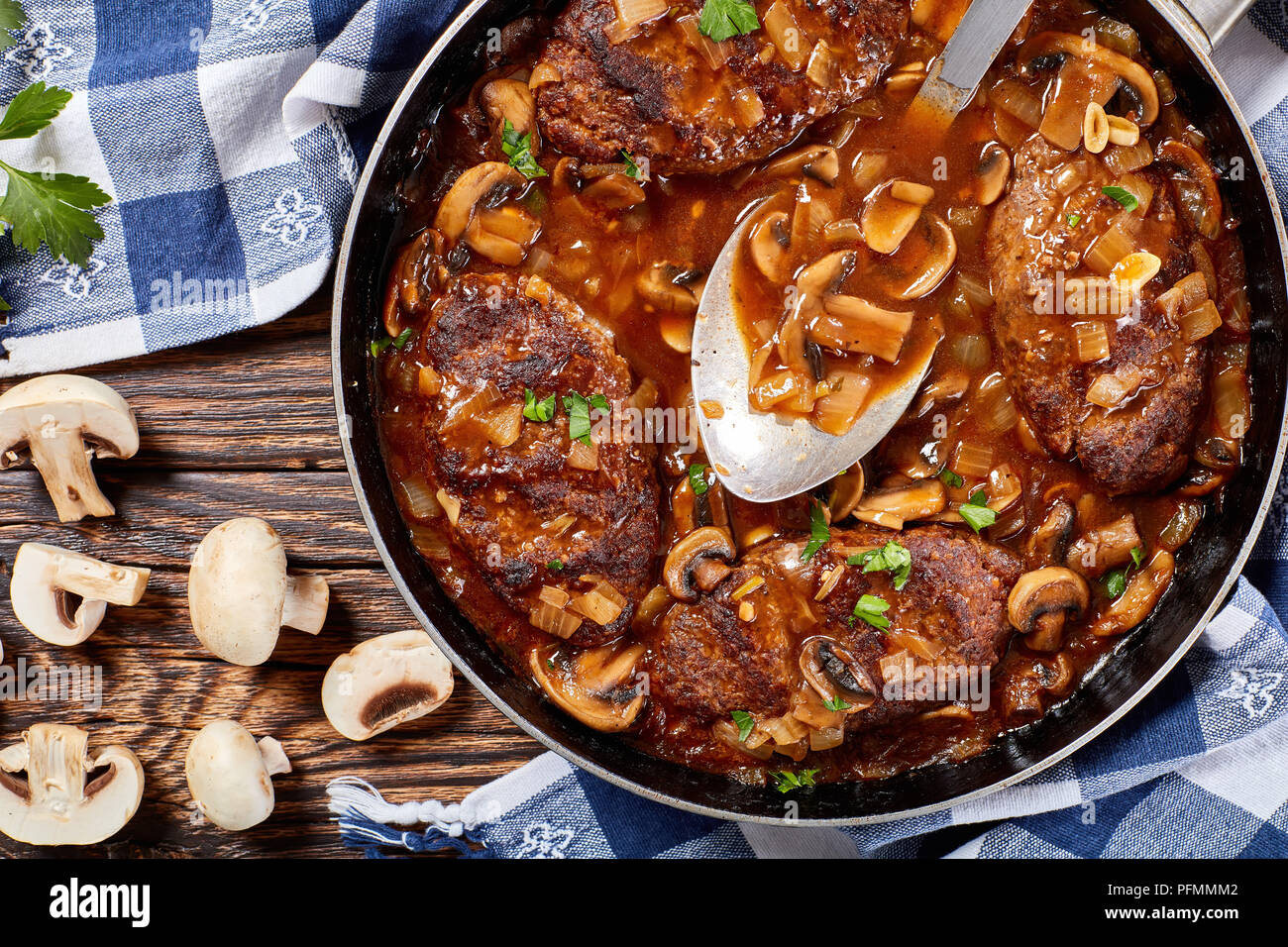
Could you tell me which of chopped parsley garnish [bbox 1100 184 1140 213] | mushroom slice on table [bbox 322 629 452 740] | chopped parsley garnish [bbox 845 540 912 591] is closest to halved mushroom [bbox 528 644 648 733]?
mushroom slice on table [bbox 322 629 452 740]

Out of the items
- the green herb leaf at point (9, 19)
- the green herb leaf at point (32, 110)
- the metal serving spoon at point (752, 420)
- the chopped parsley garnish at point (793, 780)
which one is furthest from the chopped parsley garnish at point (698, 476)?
the green herb leaf at point (9, 19)

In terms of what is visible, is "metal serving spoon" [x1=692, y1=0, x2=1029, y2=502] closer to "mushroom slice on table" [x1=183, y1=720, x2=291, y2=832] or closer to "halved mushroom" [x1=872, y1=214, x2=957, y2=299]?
"halved mushroom" [x1=872, y1=214, x2=957, y2=299]

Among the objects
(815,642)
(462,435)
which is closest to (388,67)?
(462,435)

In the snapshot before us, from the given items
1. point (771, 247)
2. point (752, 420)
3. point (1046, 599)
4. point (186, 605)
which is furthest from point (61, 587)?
point (1046, 599)

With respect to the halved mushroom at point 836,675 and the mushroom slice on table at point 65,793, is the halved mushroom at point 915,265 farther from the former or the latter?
the mushroom slice on table at point 65,793

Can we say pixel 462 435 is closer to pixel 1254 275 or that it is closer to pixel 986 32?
pixel 986 32
